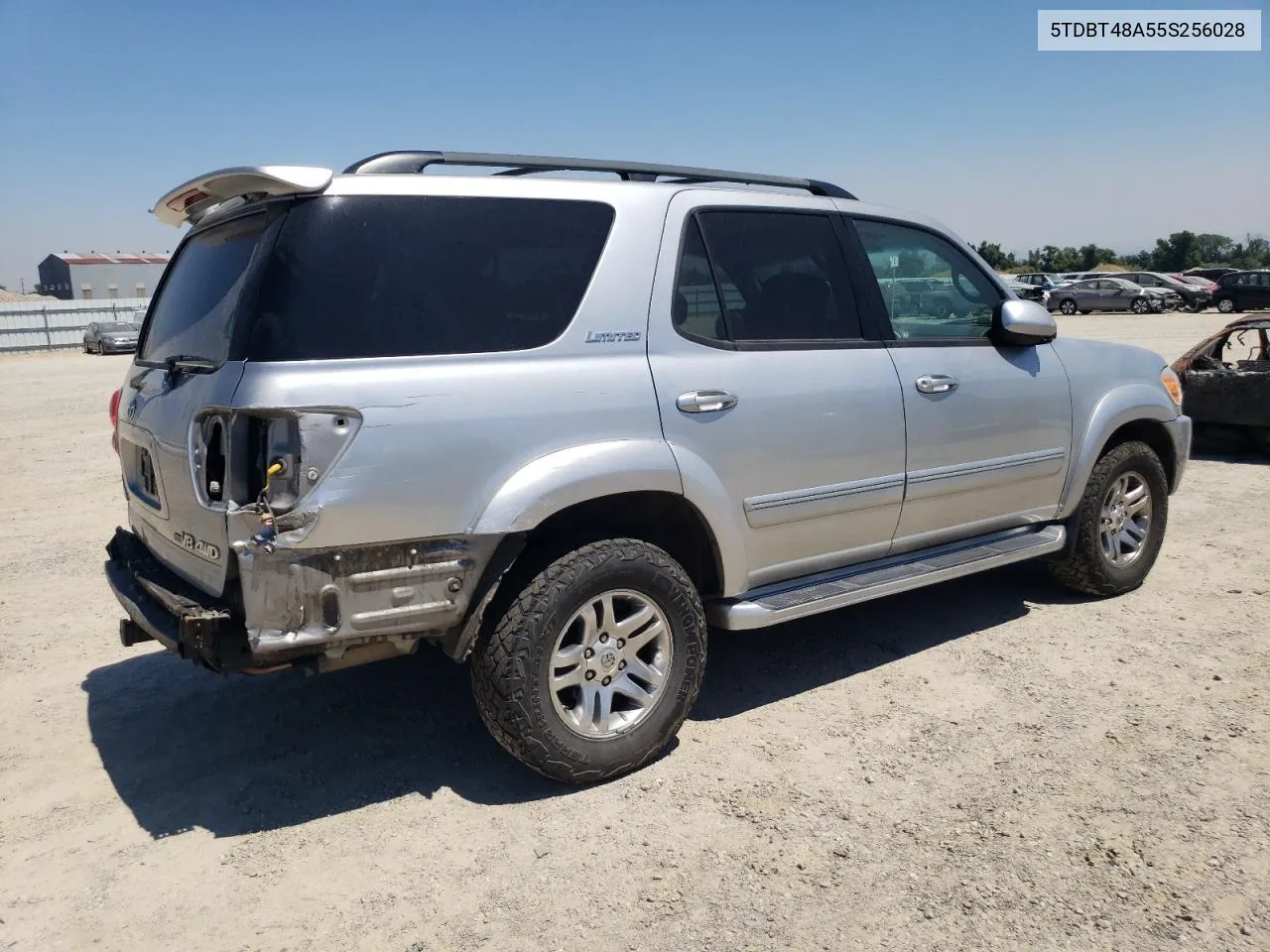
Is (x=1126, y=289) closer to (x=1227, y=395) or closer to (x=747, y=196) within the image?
(x=1227, y=395)

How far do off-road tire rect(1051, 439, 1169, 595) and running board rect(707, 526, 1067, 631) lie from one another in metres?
0.23

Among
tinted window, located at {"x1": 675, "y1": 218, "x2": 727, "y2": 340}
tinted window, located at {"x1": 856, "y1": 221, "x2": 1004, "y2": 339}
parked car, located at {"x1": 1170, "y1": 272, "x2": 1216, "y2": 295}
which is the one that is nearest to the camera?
tinted window, located at {"x1": 675, "y1": 218, "x2": 727, "y2": 340}

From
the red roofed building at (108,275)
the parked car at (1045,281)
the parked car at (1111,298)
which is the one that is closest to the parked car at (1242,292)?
the parked car at (1111,298)

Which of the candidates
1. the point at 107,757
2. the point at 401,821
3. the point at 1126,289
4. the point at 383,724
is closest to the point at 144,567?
the point at 107,757

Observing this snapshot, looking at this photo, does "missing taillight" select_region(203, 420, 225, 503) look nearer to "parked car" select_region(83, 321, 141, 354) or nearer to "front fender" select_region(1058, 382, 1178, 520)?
"front fender" select_region(1058, 382, 1178, 520)

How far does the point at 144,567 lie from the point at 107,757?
75 cm

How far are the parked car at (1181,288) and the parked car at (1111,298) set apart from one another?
0.32 meters

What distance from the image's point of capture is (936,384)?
4.32 meters

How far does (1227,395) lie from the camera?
931 centimetres

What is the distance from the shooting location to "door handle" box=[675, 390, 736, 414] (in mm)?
3559

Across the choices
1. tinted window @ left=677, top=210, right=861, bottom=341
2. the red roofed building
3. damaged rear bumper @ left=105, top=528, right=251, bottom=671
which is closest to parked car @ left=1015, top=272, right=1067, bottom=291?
tinted window @ left=677, top=210, right=861, bottom=341

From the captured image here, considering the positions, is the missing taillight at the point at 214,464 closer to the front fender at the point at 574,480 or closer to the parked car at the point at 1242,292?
the front fender at the point at 574,480

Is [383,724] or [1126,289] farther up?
[1126,289]

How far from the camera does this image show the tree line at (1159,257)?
64.1m
